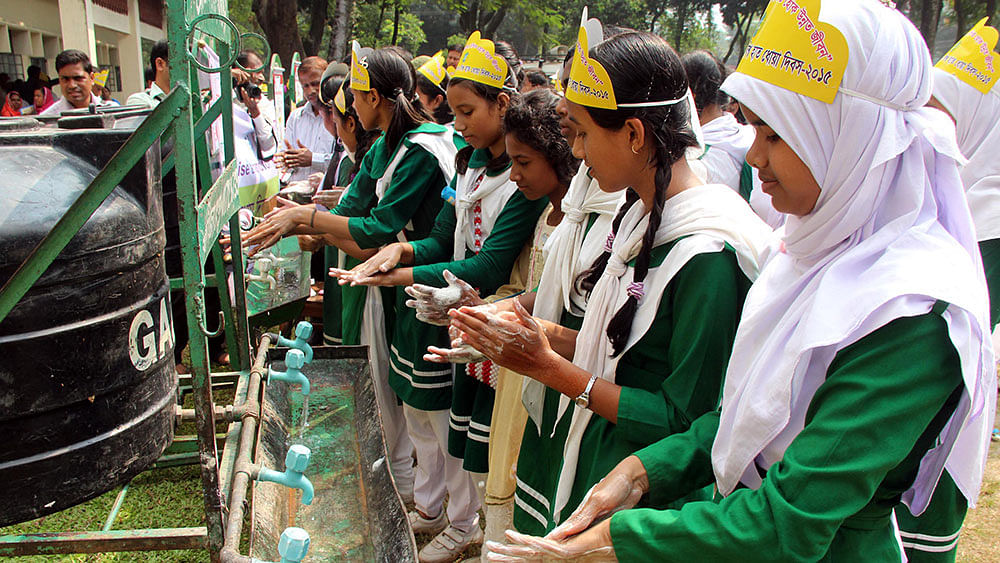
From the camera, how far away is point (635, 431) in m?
1.54

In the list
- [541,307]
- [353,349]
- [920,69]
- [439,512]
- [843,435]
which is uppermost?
[920,69]

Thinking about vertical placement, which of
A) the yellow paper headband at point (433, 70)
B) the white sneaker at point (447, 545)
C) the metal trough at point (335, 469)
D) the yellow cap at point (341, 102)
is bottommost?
the white sneaker at point (447, 545)

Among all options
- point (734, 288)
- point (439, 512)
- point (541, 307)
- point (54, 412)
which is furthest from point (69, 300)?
point (439, 512)

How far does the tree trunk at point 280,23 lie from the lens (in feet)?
42.2

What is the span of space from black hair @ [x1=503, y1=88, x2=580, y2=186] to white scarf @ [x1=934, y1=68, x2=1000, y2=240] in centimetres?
136

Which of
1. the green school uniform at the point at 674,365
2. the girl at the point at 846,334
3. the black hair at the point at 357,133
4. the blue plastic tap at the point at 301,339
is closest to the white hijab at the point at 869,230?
the girl at the point at 846,334

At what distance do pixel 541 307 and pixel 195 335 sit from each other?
892mm

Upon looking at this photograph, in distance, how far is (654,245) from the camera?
1.57 meters

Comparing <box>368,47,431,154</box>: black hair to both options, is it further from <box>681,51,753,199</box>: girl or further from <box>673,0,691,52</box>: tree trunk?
<box>673,0,691,52</box>: tree trunk

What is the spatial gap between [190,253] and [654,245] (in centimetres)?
106

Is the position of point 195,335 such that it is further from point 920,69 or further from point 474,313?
point 920,69

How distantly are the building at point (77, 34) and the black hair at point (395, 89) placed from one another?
28.0 feet

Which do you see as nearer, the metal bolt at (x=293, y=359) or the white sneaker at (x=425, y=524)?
the metal bolt at (x=293, y=359)

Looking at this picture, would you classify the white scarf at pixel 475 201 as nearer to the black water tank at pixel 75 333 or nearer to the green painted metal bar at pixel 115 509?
the black water tank at pixel 75 333
